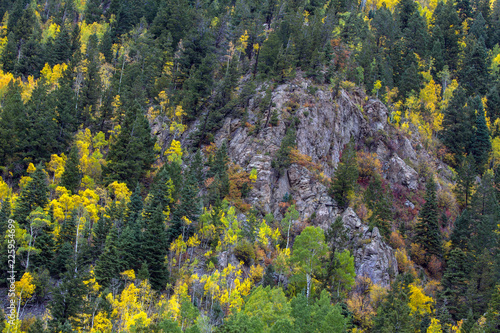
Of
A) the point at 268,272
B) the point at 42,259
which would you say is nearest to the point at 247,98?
the point at 268,272

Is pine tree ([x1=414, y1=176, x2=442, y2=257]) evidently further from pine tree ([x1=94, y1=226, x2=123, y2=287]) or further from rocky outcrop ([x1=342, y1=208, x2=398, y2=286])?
pine tree ([x1=94, y1=226, x2=123, y2=287])

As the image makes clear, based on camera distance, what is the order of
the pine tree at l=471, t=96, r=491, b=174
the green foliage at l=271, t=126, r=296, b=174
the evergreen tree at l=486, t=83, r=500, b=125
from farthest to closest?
the evergreen tree at l=486, t=83, r=500, b=125 < the pine tree at l=471, t=96, r=491, b=174 < the green foliage at l=271, t=126, r=296, b=174

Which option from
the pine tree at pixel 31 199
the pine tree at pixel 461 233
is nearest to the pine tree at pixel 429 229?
the pine tree at pixel 461 233

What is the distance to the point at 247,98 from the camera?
76250 mm

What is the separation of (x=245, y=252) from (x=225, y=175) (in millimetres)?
11422

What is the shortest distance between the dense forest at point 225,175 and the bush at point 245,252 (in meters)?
0.17

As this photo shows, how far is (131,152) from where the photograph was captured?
63469 mm

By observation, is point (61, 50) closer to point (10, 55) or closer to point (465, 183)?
point (10, 55)

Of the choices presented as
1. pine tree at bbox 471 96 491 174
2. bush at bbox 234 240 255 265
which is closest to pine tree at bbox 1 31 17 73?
bush at bbox 234 240 255 265

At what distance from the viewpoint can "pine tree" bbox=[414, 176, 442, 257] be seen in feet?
207

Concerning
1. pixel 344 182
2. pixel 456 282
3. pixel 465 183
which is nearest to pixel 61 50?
pixel 344 182

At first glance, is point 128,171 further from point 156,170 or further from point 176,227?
point 176,227

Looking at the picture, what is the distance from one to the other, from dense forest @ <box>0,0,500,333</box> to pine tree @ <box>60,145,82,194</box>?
0.28 meters

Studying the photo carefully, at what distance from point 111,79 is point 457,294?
63.7 metres
